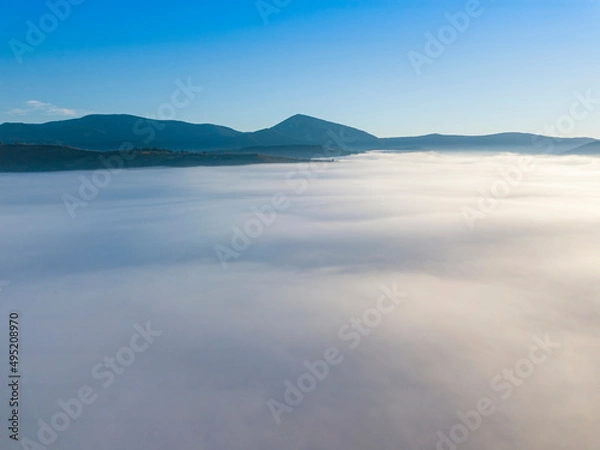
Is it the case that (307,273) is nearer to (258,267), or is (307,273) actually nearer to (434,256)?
(258,267)

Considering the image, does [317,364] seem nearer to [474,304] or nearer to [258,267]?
[474,304]

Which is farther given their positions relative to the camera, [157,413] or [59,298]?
[59,298]

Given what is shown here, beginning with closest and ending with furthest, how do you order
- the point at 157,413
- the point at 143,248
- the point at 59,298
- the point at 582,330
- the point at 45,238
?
the point at 157,413 → the point at 582,330 → the point at 59,298 → the point at 143,248 → the point at 45,238

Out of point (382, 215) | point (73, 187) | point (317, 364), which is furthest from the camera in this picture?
point (73, 187)

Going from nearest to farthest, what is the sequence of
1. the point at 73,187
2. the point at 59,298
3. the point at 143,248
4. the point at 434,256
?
the point at 59,298 → the point at 434,256 → the point at 143,248 → the point at 73,187

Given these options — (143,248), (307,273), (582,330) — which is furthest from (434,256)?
(143,248)

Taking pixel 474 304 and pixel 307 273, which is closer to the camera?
pixel 474 304

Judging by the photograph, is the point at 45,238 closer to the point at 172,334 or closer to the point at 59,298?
the point at 59,298

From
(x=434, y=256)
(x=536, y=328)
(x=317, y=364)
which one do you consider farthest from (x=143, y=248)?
(x=536, y=328)

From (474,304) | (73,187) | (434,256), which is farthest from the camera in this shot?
(73,187)
